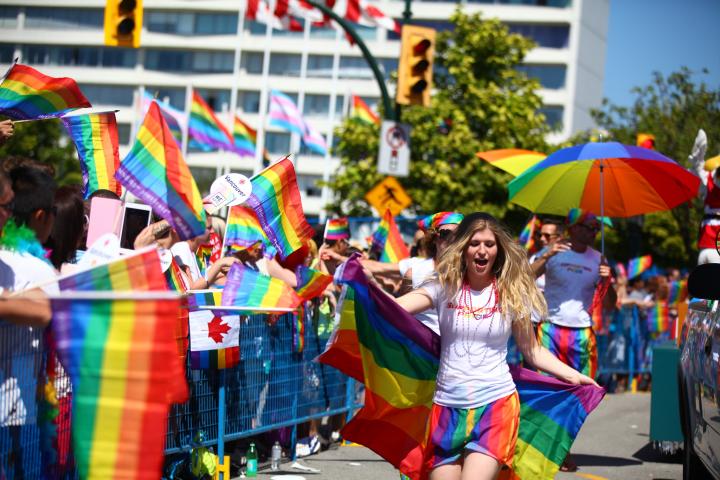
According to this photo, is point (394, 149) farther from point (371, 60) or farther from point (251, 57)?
point (251, 57)

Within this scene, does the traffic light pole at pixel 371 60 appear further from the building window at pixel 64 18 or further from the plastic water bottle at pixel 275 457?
the building window at pixel 64 18

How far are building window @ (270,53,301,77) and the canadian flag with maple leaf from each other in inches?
2471

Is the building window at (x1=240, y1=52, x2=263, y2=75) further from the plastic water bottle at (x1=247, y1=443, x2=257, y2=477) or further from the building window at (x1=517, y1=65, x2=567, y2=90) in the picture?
the plastic water bottle at (x1=247, y1=443, x2=257, y2=477)

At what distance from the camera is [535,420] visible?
6.06m

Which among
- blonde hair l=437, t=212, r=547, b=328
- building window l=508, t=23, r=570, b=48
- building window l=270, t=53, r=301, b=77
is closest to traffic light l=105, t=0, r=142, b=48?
blonde hair l=437, t=212, r=547, b=328

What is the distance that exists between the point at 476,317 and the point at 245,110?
65.9 metres

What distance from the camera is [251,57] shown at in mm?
70312

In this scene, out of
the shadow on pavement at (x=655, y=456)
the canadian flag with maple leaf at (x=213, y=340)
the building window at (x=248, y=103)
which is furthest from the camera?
the building window at (x=248, y=103)

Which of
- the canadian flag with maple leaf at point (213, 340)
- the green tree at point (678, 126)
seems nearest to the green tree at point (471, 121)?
the green tree at point (678, 126)

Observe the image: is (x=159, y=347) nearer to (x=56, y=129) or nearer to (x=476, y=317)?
(x=476, y=317)

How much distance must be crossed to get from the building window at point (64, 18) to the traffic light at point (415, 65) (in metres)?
57.9

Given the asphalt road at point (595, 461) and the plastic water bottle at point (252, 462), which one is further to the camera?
the asphalt road at point (595, 461)

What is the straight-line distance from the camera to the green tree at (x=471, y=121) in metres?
34.2

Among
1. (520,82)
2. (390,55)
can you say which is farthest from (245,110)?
(520,82)
